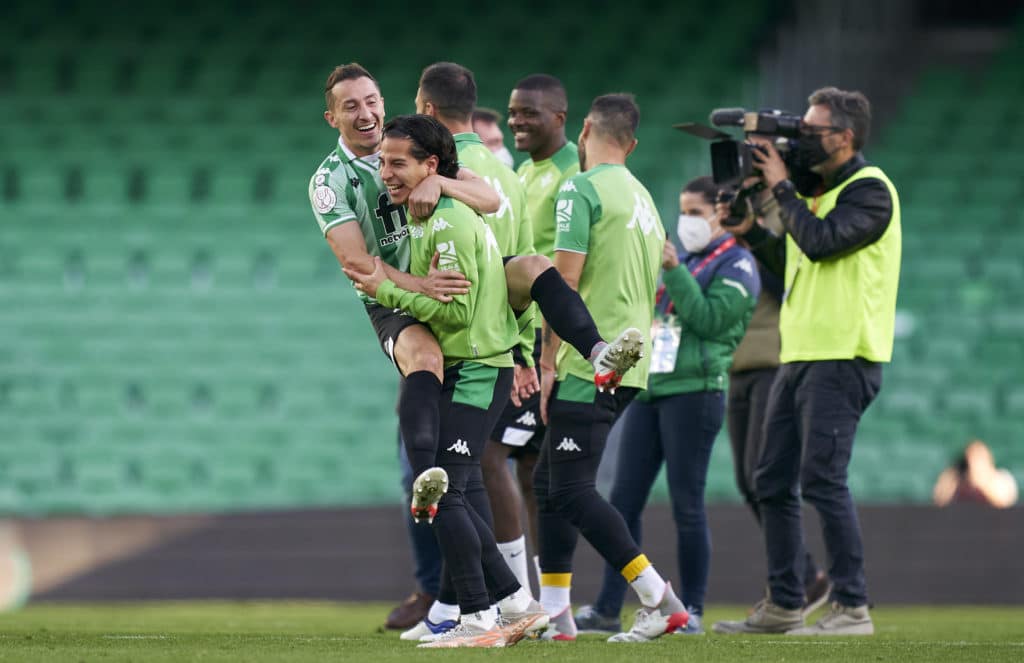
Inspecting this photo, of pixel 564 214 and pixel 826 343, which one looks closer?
pixel 564 214

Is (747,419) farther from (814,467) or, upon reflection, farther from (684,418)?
(814,467)

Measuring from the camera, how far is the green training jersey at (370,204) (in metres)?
5.50

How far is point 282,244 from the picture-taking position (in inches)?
502

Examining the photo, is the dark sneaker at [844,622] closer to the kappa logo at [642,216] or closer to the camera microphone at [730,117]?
the kappa logo at [642,216]

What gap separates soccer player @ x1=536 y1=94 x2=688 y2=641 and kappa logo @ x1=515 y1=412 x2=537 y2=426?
0.23 m

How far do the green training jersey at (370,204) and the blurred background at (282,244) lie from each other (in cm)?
443

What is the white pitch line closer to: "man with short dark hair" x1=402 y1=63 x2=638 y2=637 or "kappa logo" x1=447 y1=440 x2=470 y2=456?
"man with short dark hair" x1=402 y1=63 x2=638 y2=637

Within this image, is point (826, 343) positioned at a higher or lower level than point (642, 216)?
lower

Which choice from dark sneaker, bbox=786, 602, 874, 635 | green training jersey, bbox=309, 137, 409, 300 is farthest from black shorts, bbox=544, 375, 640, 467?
dark sneaker, bbox=786, 602, 874, 635

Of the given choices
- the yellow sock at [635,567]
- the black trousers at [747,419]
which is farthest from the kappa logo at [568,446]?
the black trousers at [747,419]

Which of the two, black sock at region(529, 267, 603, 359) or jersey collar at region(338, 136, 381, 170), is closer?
black sock at region(529, 267, 603, 359)

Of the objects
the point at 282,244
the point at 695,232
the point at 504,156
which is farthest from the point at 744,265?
the point at 282,244

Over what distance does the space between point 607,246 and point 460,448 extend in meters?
1.14

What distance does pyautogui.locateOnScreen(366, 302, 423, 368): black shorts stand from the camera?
529 cm
